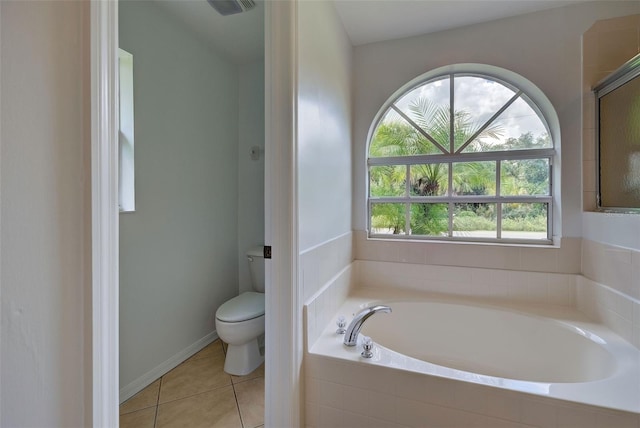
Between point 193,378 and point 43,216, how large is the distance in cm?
175

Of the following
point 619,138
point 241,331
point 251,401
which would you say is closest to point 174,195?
point 241,331

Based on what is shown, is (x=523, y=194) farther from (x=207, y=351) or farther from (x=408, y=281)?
(x=207, y=351)

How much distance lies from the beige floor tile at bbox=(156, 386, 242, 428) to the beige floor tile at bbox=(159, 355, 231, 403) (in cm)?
6

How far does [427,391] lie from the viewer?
1218mm

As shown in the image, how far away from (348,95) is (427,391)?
1.96 m

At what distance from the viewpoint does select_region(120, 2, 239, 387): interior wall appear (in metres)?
1.75

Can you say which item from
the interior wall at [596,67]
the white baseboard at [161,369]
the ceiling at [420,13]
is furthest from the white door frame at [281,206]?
the interior wall at [596,67]

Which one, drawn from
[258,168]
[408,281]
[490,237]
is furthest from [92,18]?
[490,237]

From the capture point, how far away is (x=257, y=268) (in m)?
2.36

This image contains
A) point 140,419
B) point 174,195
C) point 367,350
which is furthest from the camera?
point 174,195

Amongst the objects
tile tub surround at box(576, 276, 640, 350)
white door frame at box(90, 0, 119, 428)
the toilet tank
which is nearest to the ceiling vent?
white door frame at box(90, 0, 119, 428)

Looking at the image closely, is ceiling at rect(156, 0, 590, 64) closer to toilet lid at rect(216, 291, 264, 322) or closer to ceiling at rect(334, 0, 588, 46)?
A: ceiling at rect(334, 0, 588, 46)

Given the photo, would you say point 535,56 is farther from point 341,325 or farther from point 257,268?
point 257,268

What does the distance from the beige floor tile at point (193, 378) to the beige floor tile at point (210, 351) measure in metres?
0.04
